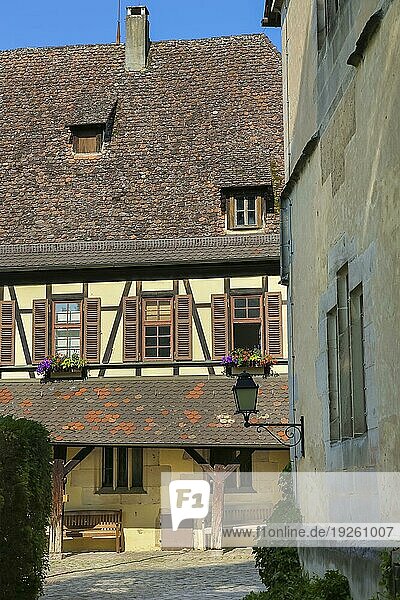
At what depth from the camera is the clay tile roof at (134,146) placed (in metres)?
20.3

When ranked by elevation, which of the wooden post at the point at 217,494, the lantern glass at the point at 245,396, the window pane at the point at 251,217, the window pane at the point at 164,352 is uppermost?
the window pane at the point at 251,217

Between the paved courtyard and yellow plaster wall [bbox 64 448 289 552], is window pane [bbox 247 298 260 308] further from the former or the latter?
the paved courtyard

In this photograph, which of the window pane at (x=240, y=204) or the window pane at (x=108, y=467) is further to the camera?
the window pane at (x=240, y=204)

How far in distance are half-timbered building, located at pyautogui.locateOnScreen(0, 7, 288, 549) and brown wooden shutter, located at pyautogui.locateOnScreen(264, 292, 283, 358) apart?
0.08ft

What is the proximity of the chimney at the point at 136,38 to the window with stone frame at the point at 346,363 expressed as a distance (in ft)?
54.8

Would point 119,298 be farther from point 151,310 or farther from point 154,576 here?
point 154,576

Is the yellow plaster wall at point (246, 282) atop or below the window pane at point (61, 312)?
atop

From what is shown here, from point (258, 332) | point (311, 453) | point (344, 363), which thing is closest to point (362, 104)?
point (344, 363)

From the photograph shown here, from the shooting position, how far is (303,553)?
32.0 feet

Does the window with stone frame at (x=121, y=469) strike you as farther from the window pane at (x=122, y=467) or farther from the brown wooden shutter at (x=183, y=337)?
the brown wooden shutter at (x=183, y=337)

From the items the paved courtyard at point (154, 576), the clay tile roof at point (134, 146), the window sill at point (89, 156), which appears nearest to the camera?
the paved courtyard at point (154, 576)

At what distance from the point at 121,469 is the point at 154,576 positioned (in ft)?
13.9

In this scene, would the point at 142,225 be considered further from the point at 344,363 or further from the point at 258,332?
the point at 344,363

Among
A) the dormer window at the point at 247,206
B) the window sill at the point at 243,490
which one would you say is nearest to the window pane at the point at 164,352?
the dormer window at the point at 247,206
